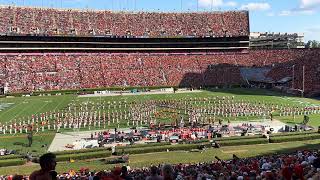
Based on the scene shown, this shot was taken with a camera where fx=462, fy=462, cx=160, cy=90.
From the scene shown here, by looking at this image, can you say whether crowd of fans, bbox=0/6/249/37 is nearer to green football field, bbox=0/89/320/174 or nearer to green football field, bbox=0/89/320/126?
green football field, bbox=0/89/320/126

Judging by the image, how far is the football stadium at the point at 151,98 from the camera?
26094mm

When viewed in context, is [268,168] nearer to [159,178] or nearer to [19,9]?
[159,178]

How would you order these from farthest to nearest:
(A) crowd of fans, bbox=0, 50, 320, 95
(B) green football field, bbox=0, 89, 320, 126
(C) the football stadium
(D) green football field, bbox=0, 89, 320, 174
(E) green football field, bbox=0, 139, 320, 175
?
1. (A) crowd of fans, bbox=0, 50, 320, 95
2. (B) green football field, bbox=0, 89, 320, 126
3. (D) green football field, bbox=0, 89, 320, 174
4. (C) the football stadium
5. (E) green football field, bbox=0, 139, 320, 175

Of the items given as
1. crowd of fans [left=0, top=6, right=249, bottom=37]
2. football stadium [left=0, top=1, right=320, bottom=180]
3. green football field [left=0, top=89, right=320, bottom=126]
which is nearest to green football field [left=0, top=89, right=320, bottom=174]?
green football field [left=0, top=89, right=320, bottom=126]

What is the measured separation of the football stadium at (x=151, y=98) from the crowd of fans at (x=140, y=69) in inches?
8.6

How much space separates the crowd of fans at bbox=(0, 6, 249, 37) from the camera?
86.1 m

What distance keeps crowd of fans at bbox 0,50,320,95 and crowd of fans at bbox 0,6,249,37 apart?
538 cm

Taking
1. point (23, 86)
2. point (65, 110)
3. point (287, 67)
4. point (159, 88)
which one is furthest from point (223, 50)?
point (65, 110)

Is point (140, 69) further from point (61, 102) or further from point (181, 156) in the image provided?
point (181, 156)

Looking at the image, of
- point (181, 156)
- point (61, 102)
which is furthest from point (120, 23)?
point (181, 156)

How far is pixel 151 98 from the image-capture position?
6159 cm

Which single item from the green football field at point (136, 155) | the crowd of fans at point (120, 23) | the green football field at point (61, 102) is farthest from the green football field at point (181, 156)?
the crowd of fans at point (120, 23)

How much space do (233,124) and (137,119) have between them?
9.03 m

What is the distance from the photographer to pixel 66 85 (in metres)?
75.0
